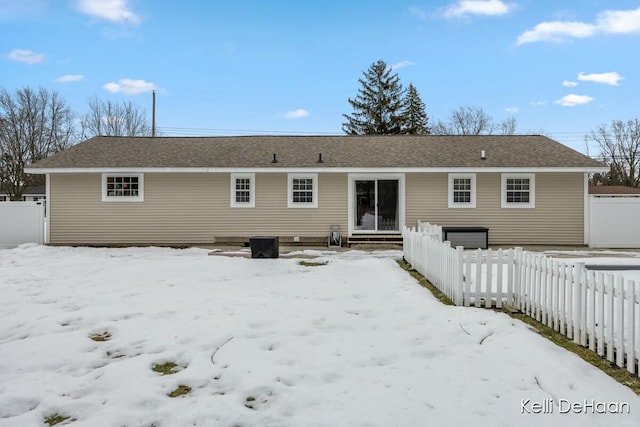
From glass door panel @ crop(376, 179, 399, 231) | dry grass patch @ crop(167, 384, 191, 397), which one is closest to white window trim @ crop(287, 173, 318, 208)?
glass door panel @ crop(376, 179, 399, 231)

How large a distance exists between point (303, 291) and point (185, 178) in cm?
998

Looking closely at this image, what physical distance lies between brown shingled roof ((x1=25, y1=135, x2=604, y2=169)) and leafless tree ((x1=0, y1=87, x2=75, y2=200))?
21936 millimetres

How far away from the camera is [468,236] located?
47.3 feet

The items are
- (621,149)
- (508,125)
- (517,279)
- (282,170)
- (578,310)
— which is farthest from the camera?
(508,125)

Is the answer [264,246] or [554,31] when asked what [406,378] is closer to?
[264,246]

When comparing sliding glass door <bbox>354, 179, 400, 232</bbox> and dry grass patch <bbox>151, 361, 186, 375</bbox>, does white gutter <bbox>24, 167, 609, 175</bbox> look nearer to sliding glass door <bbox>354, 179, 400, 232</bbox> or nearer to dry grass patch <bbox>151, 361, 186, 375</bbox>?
sliding glass door <bbox>354, 179, 400, 232</bbox>

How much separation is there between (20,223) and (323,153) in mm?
11328

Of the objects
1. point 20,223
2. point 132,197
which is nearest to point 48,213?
point 20,223

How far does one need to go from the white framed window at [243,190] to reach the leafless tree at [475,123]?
129 feet

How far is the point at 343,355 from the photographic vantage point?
13.3 feet

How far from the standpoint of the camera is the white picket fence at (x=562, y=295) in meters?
3.74

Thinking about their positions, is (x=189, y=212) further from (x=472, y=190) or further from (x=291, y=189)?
(x=472, y=190)

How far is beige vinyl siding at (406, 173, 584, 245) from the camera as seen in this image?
15.0 metres

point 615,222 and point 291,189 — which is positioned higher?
point 291,189
